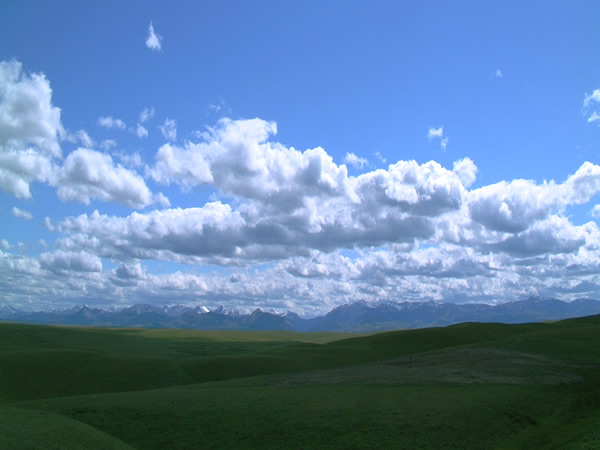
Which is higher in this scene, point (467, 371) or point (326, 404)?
point (467, 371)

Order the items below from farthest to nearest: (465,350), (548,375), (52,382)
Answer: (465,350), (52,382), (548,375)

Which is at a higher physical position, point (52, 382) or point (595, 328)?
point (595, 328)

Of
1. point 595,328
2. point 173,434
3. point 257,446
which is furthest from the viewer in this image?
point 595,328

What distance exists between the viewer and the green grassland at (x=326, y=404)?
96.9 feet

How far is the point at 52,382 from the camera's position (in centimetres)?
5969

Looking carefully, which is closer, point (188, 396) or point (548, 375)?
point (188, 396)

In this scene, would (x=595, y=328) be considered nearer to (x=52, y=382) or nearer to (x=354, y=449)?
(x=354, y=449)

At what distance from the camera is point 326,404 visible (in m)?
36.9

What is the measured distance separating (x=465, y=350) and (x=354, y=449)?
4746cm

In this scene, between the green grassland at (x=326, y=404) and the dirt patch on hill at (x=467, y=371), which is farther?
the dirt patch on hill at (x=467, y=371)

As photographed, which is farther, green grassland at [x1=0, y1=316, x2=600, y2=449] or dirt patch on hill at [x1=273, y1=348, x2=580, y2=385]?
dirt patch on hill at [x1=273, y1=348, x2=580, y2=385]

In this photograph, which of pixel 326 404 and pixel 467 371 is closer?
pixel 326 404

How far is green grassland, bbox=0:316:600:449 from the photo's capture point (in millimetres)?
29547

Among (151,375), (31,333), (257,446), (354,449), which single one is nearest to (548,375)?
(354,449)
